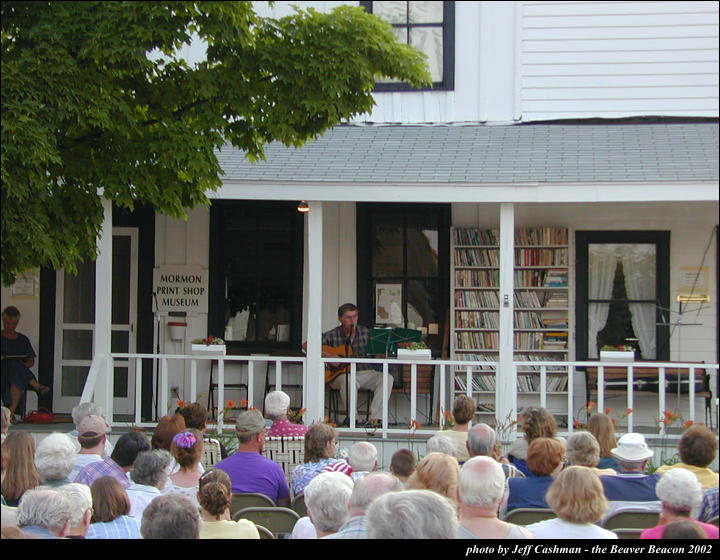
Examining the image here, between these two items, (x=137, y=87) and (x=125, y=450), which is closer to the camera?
(x=125, y=450)

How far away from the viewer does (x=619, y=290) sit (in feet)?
39.4

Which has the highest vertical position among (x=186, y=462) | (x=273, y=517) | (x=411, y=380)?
(x=411, y=380)

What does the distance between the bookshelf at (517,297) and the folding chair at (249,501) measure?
5.89 m

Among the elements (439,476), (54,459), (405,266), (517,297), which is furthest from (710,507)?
(405,266)

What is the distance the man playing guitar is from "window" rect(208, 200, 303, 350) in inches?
38.0

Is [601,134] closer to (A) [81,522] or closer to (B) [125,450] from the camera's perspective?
(B) [125,450]

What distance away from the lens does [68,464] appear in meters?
5.76

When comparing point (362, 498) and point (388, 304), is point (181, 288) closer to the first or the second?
Result: point (388, 304)

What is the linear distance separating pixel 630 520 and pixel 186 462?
2851 millimetres

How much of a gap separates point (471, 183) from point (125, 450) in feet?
17.5

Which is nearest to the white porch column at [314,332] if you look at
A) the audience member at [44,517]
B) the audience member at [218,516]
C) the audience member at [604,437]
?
the audience member at [604,437]

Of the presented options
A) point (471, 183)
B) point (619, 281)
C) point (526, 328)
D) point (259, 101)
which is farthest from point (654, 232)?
point (259, 101)

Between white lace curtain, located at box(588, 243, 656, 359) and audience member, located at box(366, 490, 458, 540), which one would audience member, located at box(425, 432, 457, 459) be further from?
white lace curtain, located at box(588, 243, 656, 359)
